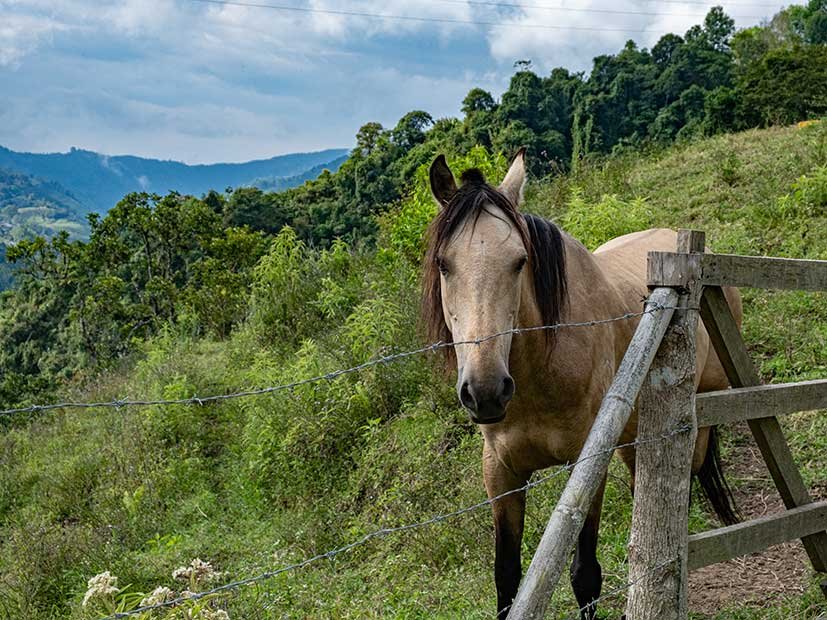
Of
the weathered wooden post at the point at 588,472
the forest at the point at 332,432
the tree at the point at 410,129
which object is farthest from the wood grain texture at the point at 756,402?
the tree at the point at 410,129

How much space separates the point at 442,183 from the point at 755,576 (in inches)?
109

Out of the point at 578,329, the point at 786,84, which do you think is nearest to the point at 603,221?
the point at 578,329

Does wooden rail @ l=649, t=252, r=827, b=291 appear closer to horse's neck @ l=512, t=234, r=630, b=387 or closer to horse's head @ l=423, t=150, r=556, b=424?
horse's head @ l=423, t=150, r=556, b=424

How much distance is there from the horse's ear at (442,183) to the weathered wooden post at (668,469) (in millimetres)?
1105

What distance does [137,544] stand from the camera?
589cm

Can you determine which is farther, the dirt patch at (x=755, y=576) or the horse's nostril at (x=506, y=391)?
the dirt patch at (x=755, y=576)

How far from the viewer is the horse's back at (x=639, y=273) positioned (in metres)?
3.69

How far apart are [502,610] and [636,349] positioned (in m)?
1.65

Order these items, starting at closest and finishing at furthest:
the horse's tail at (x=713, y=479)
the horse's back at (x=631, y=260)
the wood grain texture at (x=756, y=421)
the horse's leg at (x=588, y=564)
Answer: the wood grain texture at (x=756, y=421)
the horse's leg at (x=588, y=564)
the horse's back at (x=631, y=260)
the horse's tail at (x=713, y=479)

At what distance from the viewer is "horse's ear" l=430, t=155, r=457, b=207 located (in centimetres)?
292

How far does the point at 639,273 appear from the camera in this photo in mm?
4012

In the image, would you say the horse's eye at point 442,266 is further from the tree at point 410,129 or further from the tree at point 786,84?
the tree at point 410,129

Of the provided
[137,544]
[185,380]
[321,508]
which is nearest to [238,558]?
[321,508]

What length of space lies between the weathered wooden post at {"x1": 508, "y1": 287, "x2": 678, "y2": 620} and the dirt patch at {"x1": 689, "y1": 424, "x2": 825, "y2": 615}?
2.03 metres
